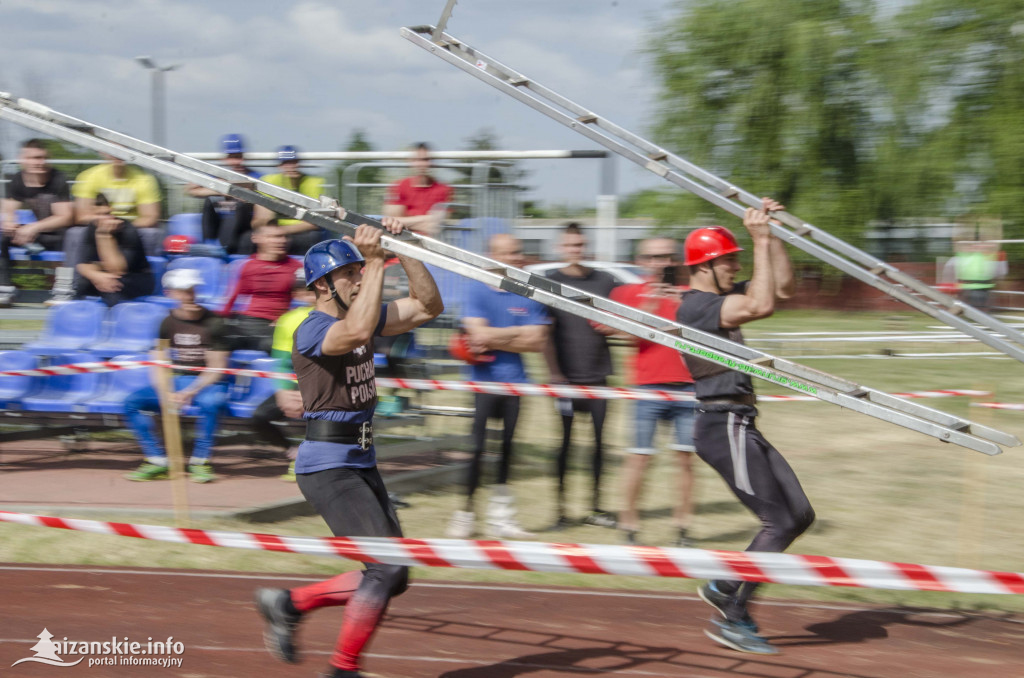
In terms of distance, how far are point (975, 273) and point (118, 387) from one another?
12008 millimetres

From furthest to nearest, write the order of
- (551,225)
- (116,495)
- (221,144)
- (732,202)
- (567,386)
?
(551,225) → (221,144) → (116,495) → (567,386) → (732,202)

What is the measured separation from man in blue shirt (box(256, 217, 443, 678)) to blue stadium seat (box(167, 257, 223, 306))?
17.1 feet

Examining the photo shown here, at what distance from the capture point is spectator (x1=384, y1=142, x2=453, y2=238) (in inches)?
358

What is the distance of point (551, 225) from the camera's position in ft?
38.8

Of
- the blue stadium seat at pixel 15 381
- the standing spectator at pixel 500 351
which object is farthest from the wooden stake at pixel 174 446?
the blue stadium seat at pixel 15 381

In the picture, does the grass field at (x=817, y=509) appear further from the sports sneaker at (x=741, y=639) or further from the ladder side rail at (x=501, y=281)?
the ladder side rail at (x=501, y=281)

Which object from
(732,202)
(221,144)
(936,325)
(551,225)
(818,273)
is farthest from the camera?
(818,273)

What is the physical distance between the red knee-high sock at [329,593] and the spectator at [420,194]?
15.7 feet

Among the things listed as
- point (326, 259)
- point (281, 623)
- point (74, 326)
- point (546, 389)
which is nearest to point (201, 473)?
point (74, 326)

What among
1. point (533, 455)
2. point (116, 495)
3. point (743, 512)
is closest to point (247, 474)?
point (116, 495)

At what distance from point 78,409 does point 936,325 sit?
1725 cm

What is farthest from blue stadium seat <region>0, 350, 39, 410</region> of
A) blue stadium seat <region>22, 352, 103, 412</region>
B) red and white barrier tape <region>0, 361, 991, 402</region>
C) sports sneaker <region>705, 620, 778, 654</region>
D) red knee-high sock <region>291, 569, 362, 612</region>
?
sports sneaker <region>705, 620, 778, 654</region>

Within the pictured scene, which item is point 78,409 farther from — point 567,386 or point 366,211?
point 567,386

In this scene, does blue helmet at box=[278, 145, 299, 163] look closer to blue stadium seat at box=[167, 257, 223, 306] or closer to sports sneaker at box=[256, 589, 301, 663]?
blue stadium seat at box=[167, 257, 223, 306]
